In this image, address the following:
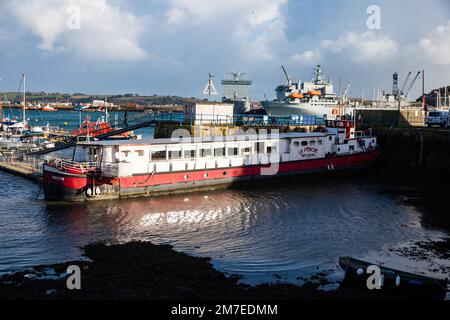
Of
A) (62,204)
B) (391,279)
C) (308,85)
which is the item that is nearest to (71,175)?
(62,204)

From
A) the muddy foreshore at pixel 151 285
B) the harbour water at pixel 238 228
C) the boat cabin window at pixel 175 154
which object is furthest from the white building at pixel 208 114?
the muddy foreshore at pixel 151 285

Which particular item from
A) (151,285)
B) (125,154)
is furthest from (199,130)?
(151,285)

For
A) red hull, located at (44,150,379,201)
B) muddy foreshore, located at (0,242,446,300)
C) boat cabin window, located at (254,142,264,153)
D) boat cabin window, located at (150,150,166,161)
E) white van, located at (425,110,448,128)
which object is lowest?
muddy foreshore, located at (0,242,446,300)

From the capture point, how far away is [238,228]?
1082 inches

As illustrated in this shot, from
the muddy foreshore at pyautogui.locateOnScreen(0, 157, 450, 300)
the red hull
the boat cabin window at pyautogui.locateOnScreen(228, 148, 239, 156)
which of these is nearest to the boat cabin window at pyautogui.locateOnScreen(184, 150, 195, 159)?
the red hull

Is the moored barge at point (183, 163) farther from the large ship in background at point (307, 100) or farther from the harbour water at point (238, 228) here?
the large ship in background at point (307, 100)

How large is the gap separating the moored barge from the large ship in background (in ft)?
133

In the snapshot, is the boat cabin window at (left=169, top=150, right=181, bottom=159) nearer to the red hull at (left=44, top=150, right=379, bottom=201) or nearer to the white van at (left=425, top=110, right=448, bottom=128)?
the red hull at (left=44, top=150, right=379, bottom=201)

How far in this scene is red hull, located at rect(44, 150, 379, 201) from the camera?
106 ft

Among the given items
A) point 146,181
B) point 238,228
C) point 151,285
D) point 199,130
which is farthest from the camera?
point 199,130

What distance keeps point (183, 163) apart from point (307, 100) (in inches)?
2312

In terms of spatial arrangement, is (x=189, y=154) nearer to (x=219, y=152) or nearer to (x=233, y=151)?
(x=219, y=152)
